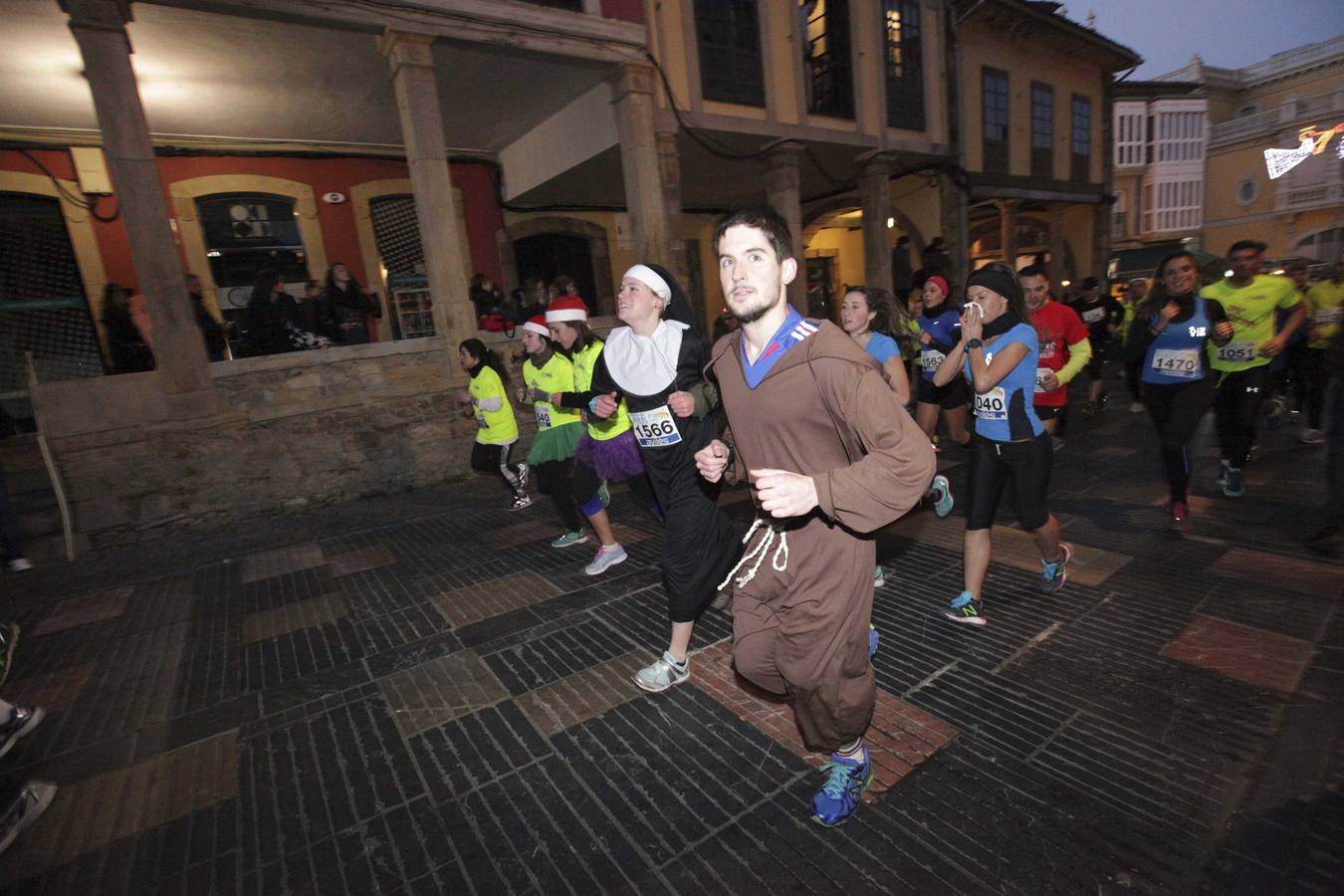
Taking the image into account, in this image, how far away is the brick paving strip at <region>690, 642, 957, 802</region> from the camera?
8.25 ft

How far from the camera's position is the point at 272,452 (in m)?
7.30

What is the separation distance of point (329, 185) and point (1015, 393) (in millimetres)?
12786

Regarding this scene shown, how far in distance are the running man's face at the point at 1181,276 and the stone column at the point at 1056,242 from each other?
16.4 meters

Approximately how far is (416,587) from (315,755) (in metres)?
2.08

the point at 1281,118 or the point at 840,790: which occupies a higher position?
the point at 1281,118

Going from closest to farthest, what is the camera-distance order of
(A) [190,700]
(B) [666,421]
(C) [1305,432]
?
(B) [666,421], (A) [190,700], (C) [1305,432]

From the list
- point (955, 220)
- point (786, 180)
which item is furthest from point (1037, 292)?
point (955, 220)

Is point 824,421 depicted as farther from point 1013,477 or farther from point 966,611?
point 966,611

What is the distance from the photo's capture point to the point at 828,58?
13156 mm

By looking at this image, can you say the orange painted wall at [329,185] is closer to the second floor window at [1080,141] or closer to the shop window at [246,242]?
the shop window at [246,242]

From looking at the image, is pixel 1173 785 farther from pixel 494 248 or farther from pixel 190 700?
pixel 494 248

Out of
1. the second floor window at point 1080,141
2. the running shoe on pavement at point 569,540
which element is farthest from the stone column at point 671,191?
the second floor window at point 1080,141

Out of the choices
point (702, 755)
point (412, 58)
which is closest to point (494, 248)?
point (412, 58)

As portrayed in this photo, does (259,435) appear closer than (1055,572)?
No
